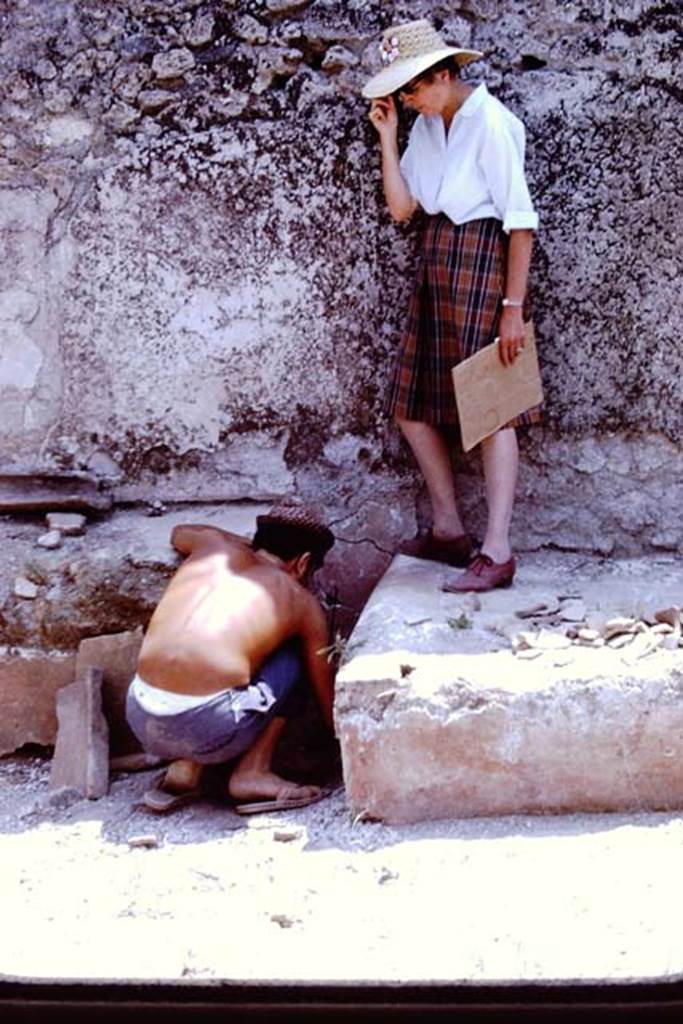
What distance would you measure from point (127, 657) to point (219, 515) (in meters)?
0.55

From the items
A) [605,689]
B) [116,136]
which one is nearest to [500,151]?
[116,136]

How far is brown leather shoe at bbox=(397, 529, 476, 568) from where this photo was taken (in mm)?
4668

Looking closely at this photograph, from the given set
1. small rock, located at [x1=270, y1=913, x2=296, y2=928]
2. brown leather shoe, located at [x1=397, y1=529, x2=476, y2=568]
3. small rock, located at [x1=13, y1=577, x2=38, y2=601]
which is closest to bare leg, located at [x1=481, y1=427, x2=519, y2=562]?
brown leather shoe, located at [x1=397, y1=529, x2=476, y2=568]

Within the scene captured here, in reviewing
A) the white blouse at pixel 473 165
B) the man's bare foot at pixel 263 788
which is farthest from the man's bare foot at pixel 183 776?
the white blouse at pixel 473 165

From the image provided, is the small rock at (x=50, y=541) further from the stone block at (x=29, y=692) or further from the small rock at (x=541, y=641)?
the small rock at (x=541, y=641)

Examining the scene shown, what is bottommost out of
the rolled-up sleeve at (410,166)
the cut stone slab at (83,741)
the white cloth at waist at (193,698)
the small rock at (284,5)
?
the cut stone slab at (83,741)

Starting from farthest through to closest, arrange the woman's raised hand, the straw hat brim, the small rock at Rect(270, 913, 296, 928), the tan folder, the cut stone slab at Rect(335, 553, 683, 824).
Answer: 1. the woman's raised hand
2. the tan folder
3. the straw hat brim
4. the cut stone slab at Rect(335, 553, 683, 824)
5. the small rock at Rect(270, 913, 296, 928)

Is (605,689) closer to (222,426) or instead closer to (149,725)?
(149,725)

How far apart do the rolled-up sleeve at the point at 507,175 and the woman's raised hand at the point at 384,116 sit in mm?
322

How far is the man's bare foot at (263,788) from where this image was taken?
4043 mm

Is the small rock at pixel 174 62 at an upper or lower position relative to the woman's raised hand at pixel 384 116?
upper

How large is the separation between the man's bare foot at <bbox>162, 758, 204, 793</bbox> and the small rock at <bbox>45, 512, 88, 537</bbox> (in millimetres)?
944

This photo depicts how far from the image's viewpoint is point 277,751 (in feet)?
14.8

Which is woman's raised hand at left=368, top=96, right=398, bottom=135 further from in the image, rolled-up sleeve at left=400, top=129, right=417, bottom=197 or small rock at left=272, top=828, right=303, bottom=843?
small rock at left=272, top=828, right=303, bottom=843
